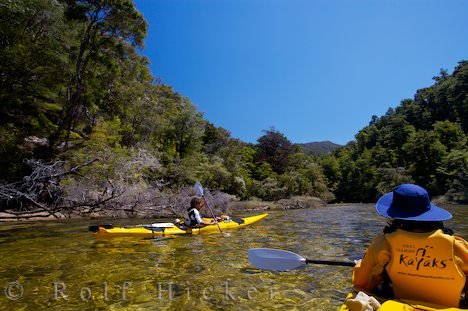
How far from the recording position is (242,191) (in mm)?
33094

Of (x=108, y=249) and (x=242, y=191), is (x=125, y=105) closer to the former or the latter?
(x=242, y=191)

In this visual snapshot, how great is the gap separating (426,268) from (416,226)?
0.30 m

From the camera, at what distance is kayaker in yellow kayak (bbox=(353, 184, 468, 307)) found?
2268mm

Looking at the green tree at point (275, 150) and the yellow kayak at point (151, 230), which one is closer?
the yellow kayak at point (151, 230)

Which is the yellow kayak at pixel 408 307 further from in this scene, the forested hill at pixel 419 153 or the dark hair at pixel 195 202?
the forested hill at pixel 419 153

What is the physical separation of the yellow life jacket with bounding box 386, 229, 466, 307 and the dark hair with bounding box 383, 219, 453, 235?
2.2 inches

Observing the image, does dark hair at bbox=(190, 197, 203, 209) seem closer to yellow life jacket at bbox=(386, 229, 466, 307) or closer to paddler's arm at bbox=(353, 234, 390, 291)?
paddler's arm at bbox=(353, 234, 390, 291)

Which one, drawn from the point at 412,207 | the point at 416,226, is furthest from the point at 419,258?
the point at 412,207

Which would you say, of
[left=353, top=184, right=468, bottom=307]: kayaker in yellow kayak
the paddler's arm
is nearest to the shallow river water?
the paddler's arm

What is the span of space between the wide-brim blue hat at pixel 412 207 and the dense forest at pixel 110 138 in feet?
28.7

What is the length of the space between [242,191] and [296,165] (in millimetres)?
16238

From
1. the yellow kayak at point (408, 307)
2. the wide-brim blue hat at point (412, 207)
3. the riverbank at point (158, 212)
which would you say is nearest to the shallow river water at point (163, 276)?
the yellow kayak at point (408, 307)

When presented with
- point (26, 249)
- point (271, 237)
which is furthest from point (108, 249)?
point (271, 237)

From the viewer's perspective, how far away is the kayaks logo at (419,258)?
228cm
